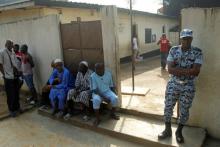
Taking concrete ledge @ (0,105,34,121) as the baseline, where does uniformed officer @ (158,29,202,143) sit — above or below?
above

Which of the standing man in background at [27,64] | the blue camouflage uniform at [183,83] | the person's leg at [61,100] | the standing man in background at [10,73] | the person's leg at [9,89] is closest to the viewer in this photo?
the blue camouflage uniform at [183,83]

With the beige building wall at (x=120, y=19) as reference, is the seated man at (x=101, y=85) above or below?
below

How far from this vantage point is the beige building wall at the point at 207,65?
407cm

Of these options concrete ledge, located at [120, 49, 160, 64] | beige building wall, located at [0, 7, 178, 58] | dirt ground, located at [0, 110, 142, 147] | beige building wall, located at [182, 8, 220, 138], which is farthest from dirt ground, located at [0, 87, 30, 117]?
concrete ledge, located at [120, 49, 160, 64]

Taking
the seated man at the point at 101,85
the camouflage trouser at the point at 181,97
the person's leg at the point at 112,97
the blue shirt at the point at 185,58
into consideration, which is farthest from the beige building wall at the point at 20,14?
the camouflage trouser at the point at 181,97

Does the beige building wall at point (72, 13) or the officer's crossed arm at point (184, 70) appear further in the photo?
the beige building wall at point (72, 13)

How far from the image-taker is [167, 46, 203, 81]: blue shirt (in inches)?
151

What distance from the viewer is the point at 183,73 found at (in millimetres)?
3848

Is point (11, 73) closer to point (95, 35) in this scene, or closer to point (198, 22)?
point (95, 35)

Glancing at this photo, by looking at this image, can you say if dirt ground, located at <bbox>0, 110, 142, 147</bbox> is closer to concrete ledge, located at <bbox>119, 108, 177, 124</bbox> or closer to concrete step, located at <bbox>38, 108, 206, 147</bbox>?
concrete step, located at <bbox>38, 108, 206, 147</bbox>

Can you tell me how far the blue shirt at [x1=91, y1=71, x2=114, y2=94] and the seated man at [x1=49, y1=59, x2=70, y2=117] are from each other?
83 centimetres

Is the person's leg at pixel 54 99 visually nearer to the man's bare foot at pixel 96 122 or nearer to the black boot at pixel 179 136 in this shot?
the man's bare foot at pixel 96 122

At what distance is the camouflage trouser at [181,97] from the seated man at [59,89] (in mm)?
2472

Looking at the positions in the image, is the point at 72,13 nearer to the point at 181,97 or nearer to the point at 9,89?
the point at 9,89
